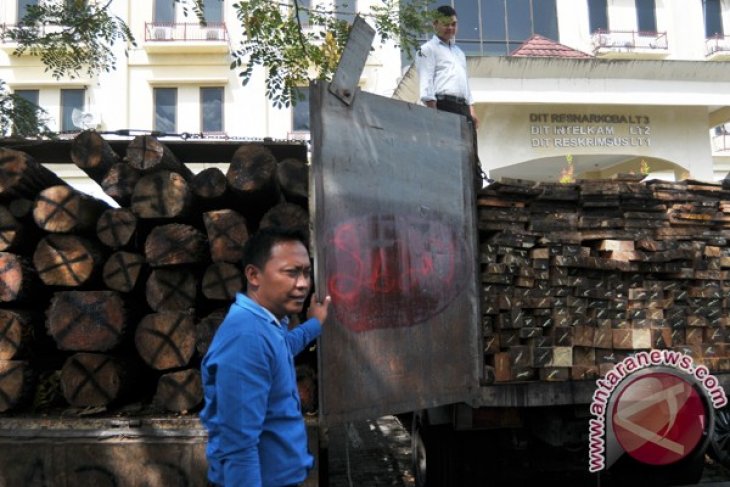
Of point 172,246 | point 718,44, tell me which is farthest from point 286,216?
point 718,44

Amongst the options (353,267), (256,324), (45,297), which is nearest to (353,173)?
(353,267)

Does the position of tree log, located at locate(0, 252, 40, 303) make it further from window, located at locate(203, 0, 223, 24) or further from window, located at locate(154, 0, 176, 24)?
window, located at locate(154, 0, 176, 24)

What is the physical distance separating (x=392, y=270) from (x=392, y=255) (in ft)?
0.27

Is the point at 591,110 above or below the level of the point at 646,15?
below

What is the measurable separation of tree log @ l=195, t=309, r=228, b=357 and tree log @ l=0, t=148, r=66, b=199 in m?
1.44

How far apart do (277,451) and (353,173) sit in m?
1.56

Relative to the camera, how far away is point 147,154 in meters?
3.77

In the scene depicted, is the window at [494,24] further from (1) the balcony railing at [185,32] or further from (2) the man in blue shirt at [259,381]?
(2) the man in blue shirt at [259,381]

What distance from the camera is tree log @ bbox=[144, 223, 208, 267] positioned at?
144 inches

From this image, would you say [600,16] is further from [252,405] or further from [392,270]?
[252,405]

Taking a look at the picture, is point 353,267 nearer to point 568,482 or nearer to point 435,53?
point 435,53

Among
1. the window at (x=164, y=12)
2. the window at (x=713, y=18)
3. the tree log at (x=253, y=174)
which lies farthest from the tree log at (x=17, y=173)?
the window at (x=713, y=18)

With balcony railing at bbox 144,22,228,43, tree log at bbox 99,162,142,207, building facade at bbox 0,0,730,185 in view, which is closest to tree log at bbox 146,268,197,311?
tree log at bbox 99,162,142,207

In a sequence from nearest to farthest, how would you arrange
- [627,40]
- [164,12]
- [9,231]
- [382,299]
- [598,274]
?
[382,299] < [9,231] < [598,274] < [164,12] < [627,40]
